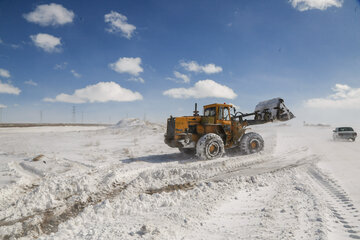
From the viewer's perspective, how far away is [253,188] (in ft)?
17.9

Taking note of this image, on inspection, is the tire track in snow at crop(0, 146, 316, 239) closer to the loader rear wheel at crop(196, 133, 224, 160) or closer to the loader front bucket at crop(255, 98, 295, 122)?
the loader rear wheel at crop(196, 133, 224, 160)

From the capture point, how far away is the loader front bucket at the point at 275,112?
39.4ft

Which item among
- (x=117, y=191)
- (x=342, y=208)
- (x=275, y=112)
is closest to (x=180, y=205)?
(x=117, y=191)

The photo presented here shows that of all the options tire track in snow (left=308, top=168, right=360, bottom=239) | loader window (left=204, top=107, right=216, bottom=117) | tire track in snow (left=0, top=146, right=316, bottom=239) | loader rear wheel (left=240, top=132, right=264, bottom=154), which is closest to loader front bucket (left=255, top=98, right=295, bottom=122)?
loader rear wheel (left=240, top=132, right=264, bottom=154)

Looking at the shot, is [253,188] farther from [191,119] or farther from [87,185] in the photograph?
[191,119]

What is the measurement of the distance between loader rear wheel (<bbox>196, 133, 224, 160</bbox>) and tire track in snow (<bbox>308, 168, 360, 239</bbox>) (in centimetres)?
425

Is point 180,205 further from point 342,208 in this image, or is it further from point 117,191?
point 342,208

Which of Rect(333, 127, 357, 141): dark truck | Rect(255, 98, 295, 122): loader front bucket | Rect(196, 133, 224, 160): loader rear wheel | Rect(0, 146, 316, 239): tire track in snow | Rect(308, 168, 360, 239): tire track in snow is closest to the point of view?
Rect(308, 168, 360, 239): tire track in snow

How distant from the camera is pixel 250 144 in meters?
11.0

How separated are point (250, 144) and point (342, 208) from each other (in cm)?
693

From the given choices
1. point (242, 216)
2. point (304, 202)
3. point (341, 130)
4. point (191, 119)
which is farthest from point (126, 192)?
point (341, 130)

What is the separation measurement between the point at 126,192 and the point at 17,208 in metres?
2.15

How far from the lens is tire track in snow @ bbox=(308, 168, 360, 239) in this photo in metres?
3.31

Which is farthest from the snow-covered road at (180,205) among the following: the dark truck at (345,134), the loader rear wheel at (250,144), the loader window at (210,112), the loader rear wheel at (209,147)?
the dark truck at (345,134)
